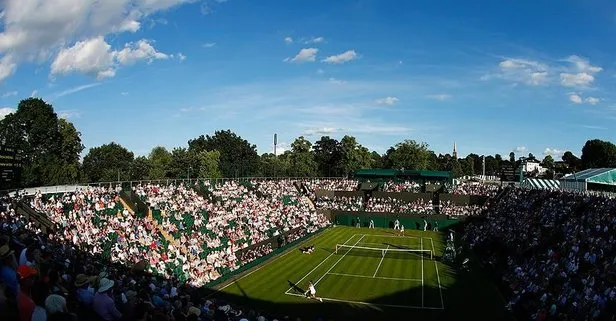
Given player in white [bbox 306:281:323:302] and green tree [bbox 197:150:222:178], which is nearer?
player in white [bbox 306:281:323:302]

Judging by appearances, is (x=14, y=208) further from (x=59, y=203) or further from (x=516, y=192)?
(x=516, y=192)

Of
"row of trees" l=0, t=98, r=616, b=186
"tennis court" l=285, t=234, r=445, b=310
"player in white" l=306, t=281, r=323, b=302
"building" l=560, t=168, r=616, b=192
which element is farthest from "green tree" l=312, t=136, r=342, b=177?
"player in white" l=306, t=281, r=323, b=302

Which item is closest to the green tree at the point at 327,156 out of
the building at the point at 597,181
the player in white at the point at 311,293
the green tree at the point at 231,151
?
the green tree at the point at 231,151

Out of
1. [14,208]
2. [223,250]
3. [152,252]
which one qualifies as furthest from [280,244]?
[14,208]

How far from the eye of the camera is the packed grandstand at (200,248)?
916 centimetres

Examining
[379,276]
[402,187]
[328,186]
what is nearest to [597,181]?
[402,187]

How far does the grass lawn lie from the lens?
25.7m

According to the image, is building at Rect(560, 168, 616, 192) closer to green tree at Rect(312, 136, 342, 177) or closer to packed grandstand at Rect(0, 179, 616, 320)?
packed grandstand at Rect(0, 179, 616, 320)

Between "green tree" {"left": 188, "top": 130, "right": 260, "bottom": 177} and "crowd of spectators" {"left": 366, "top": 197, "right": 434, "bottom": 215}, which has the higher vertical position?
"green tree" {"left": 188, "top": 130, "right": 260, "bottom": 177}

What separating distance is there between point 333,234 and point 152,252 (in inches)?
1093

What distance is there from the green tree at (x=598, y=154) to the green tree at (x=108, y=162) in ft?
341

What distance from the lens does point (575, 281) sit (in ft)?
75.3

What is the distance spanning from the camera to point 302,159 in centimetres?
11112

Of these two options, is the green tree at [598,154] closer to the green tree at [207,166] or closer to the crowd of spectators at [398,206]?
the crowd of spectators at [398,206]
